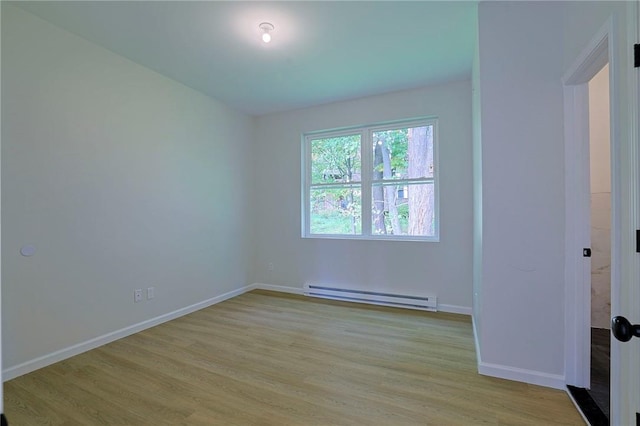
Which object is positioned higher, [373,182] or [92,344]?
[373,182]

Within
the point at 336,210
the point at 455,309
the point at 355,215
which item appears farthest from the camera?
the point at 336,210

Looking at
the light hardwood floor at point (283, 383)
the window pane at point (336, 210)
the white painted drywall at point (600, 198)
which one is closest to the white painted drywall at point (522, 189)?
the light hardwood floor at point (283, 383)

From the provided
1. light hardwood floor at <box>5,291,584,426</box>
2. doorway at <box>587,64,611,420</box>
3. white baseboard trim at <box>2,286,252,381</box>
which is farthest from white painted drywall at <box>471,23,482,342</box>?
white baseboard trim at <box>2,286,252,381</box>

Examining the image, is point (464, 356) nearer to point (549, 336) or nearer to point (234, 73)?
point (549, 336)

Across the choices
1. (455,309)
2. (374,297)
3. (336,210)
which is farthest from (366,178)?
(455,309)

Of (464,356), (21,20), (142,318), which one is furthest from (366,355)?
(21,20)

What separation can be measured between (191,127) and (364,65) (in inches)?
88.6

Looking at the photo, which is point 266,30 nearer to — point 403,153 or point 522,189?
point 403,153

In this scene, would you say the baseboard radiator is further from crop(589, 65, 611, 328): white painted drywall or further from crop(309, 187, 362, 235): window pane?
crop(589, 65, 611, 328): white painted drywall

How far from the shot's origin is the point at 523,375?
2.27 meters

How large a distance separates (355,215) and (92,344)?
327 centimetres

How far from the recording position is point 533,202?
2.24 meters

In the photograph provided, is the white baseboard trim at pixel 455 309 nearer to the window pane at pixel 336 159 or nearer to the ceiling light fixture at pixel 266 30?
the window pane at pixel 336 159

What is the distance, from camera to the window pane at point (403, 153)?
156 inches
